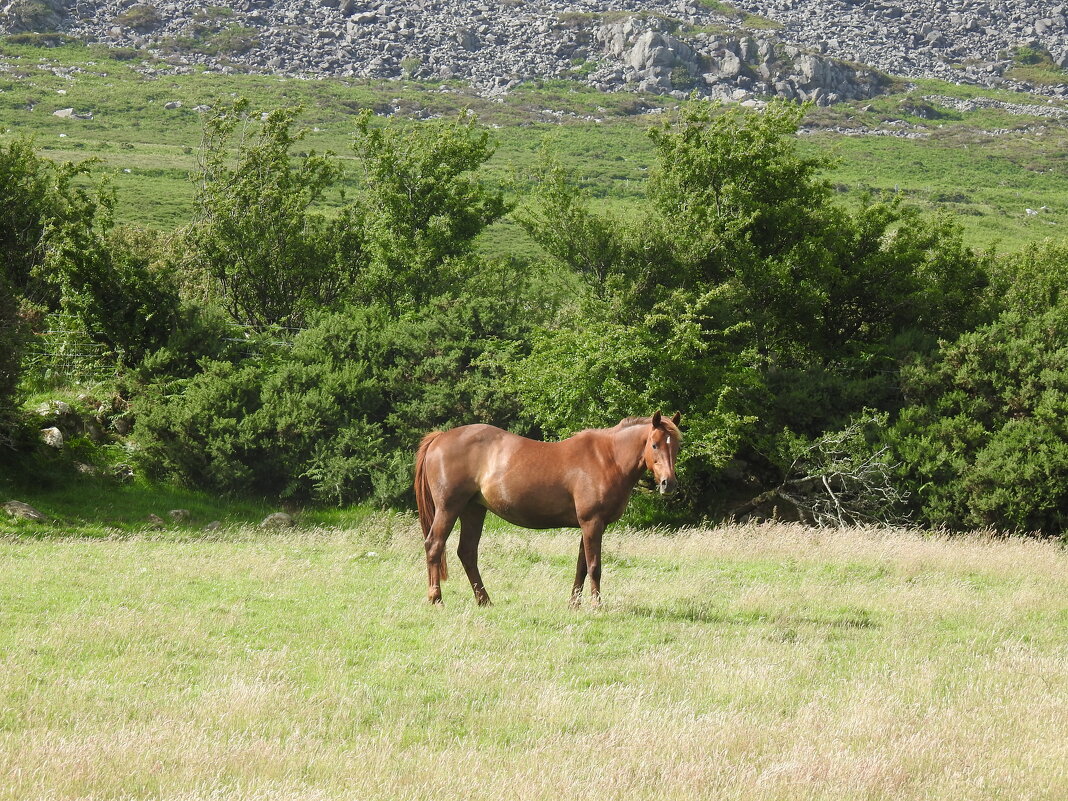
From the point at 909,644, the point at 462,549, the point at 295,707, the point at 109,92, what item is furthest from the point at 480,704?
the point at 109,92

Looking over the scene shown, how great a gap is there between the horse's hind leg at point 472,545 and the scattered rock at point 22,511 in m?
13.5

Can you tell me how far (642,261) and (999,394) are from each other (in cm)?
1169

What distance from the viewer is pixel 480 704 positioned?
26.6 ft

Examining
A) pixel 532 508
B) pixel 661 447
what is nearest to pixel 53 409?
pixel 532 508

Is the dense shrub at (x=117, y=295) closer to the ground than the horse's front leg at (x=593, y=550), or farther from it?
closer to the ground

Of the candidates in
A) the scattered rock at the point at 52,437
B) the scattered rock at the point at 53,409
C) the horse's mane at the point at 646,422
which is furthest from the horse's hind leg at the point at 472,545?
the scattered rock at the point at 53,409

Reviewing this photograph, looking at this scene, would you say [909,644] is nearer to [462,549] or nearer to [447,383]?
[462,549]

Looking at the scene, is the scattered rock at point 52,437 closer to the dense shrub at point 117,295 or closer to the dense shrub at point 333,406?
the dense shrub at point 333,406

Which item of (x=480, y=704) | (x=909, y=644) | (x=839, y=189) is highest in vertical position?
(x=480, y=704)

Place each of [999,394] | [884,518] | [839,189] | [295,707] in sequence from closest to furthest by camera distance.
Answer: [295,707], [884,518], [999,394], [839,189]

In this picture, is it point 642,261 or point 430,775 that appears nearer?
point 430,775

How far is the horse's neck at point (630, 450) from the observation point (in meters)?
12.0

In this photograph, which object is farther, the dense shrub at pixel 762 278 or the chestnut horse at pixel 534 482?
the dense shrub at pixel 762 278

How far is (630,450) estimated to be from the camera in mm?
12031
